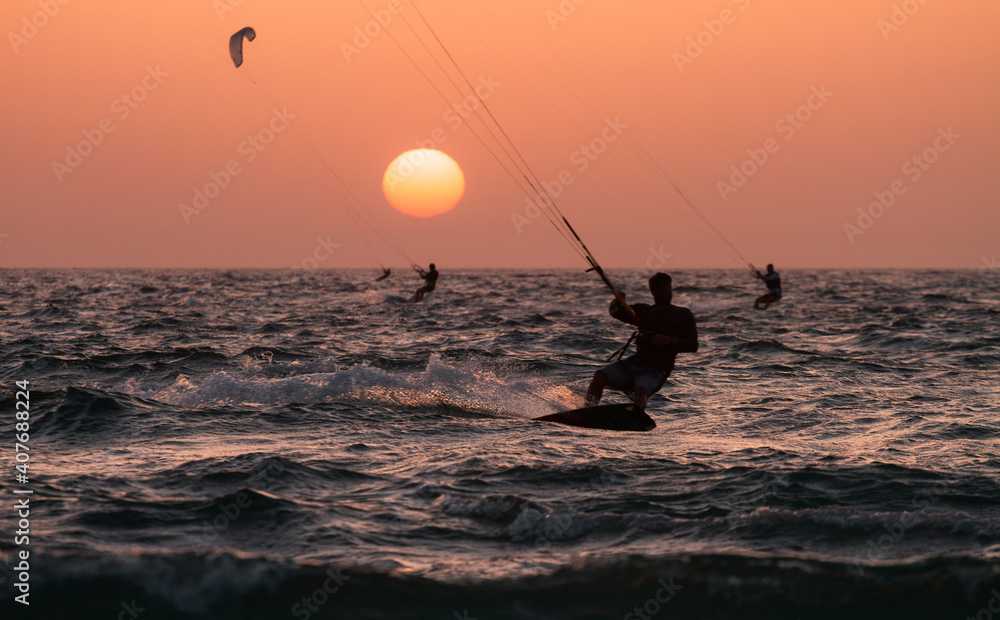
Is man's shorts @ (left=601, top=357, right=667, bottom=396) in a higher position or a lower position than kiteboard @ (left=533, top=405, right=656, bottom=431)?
higher

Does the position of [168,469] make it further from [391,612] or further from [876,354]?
[876,354]

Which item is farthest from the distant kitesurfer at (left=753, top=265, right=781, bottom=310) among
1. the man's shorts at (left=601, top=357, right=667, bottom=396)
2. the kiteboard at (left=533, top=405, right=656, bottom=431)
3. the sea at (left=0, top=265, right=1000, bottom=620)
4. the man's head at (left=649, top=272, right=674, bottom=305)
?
the kiteboard at (left=533, top=405, right=656, bottom=431)

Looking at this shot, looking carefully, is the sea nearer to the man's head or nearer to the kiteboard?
the kiteboard

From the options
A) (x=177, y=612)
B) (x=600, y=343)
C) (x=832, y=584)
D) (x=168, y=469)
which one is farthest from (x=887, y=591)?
(x=600, y=343)

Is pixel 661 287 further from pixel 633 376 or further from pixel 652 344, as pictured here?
pixel 633 376

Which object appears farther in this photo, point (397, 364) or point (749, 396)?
point (397, 364)

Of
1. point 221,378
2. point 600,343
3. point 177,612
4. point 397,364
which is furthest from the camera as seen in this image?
point 600,343

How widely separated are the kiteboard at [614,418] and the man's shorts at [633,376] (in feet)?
1.09

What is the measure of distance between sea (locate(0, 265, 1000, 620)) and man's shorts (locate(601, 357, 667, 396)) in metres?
0.59

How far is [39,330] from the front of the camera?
76.3 feet

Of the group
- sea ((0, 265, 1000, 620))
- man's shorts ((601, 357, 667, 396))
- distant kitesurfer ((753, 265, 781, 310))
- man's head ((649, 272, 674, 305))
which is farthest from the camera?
distant kitesurfer ((753, 265, 781, 310))

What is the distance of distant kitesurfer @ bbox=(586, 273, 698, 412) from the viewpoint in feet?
32.9

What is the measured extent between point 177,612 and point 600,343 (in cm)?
1793

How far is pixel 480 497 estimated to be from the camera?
23.0 ft
